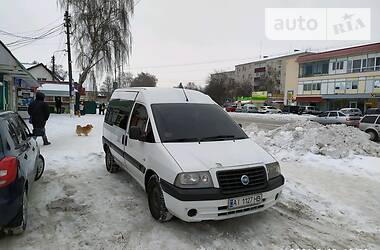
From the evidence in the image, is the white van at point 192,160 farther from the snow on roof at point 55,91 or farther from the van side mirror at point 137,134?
the snow on roof at point 55,91

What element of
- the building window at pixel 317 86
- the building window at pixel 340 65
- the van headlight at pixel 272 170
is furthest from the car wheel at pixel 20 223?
the building window at pixel 317 86

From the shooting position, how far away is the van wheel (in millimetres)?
4160

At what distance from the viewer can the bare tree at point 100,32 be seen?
2877cm

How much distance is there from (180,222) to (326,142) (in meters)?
7.31

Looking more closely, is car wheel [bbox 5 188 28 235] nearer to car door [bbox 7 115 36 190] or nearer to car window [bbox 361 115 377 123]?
car door [bbox 7 115 36 190]

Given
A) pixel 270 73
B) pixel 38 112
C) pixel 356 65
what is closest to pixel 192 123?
pixel 38 112

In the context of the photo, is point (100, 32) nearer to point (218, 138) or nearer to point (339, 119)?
point (339, 119)

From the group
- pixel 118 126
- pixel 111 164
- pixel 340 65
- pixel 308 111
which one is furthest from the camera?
pixel 340 65

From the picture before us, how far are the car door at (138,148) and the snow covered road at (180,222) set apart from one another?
55 centimetres

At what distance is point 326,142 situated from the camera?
9.95m

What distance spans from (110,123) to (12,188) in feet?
11.8

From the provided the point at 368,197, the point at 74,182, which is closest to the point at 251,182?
the point at 368,197

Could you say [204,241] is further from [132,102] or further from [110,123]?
[110,123]

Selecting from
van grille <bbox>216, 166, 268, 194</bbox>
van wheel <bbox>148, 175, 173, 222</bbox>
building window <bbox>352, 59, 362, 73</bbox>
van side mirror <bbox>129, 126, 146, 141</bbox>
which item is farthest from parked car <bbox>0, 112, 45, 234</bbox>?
building window <bbox>352, 59, 362, 73</bbox>
